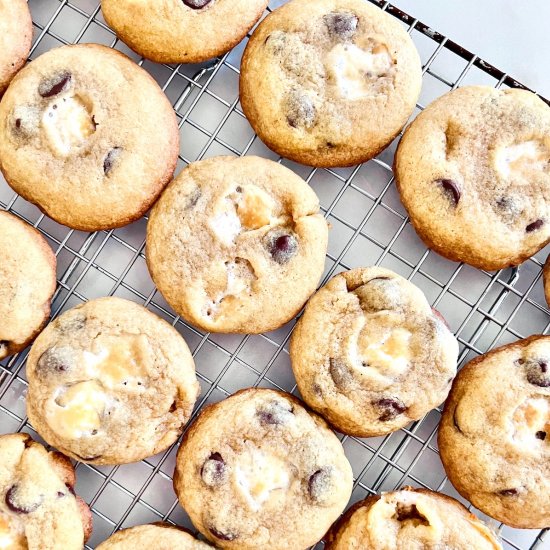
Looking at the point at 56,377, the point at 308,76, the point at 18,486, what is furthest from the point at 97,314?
the point at 308,76

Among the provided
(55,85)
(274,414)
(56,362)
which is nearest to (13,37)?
(55,85)

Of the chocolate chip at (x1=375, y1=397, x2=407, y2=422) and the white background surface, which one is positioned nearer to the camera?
the chocolate chip at (x1=375, y1=397, x2=407, y2=422)

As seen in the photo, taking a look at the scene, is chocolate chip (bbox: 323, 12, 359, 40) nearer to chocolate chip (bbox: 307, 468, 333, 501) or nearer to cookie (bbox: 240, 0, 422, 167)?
cookie (bbox: 240, 0, 422, 167)

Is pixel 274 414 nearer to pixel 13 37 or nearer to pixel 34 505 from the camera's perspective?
pixel 34 505

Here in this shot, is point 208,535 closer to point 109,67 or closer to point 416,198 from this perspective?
point 416,198

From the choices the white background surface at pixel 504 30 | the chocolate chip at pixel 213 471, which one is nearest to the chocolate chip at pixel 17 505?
the chocolate chip at pixel 213 471

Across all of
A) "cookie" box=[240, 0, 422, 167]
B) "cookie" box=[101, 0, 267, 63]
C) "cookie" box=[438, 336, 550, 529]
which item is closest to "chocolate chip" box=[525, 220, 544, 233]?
"cookie" box=[438, 336, 550, 529]
